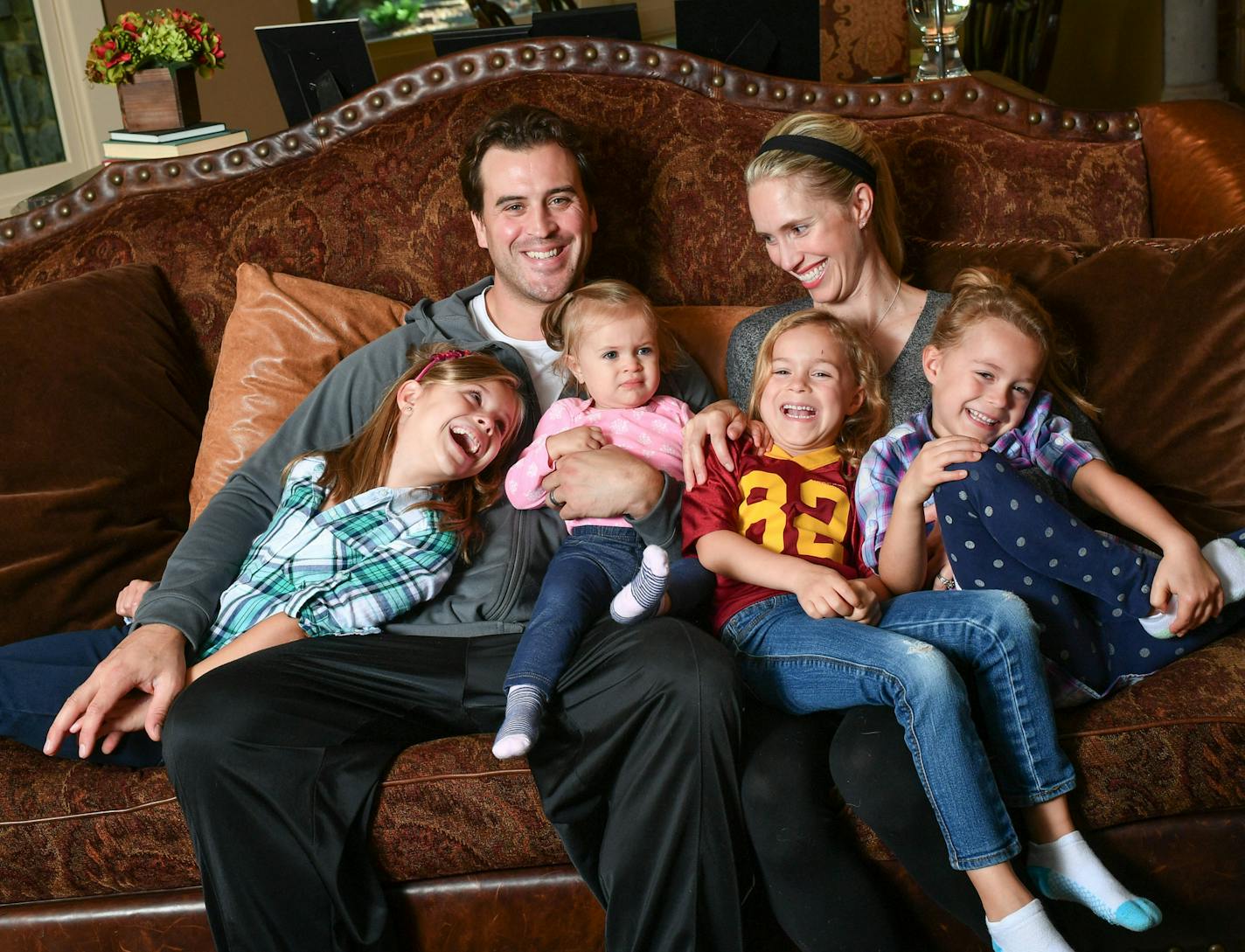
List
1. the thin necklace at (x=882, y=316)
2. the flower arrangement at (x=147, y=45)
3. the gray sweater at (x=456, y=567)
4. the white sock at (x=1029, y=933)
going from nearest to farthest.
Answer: the white sock at (x=1029, y=933)
the gray sweater at (x=456, y=567)
the thin necklace at (x=882, y=316)
the flower arrangement at (x=147, y=45)

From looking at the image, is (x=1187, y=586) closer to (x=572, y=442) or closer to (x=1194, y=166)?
(x=572, y=442)

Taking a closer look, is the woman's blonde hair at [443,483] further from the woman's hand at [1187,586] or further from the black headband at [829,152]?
the woman's hand at [1187,586]

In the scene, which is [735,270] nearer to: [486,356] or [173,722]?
[486,356]

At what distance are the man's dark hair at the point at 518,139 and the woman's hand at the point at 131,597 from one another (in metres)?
0.92

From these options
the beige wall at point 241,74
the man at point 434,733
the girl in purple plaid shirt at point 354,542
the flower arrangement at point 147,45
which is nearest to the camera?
the man at point 434,733

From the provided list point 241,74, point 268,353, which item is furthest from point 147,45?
point 241,74

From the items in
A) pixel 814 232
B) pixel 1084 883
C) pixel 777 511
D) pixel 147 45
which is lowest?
pixel 1084 883

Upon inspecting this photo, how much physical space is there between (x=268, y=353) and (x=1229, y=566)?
65.9 inches

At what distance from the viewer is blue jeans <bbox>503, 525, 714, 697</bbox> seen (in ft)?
5.10

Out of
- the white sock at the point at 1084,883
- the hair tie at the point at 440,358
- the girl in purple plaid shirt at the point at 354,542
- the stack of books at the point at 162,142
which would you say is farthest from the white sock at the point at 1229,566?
the stack of books at the point at 162,142

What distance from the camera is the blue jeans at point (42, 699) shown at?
1.58m

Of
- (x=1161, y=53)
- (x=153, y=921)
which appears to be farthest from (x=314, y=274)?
(x=1161, y=53)

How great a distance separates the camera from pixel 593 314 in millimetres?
1876

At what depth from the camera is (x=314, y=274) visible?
2.27 m
